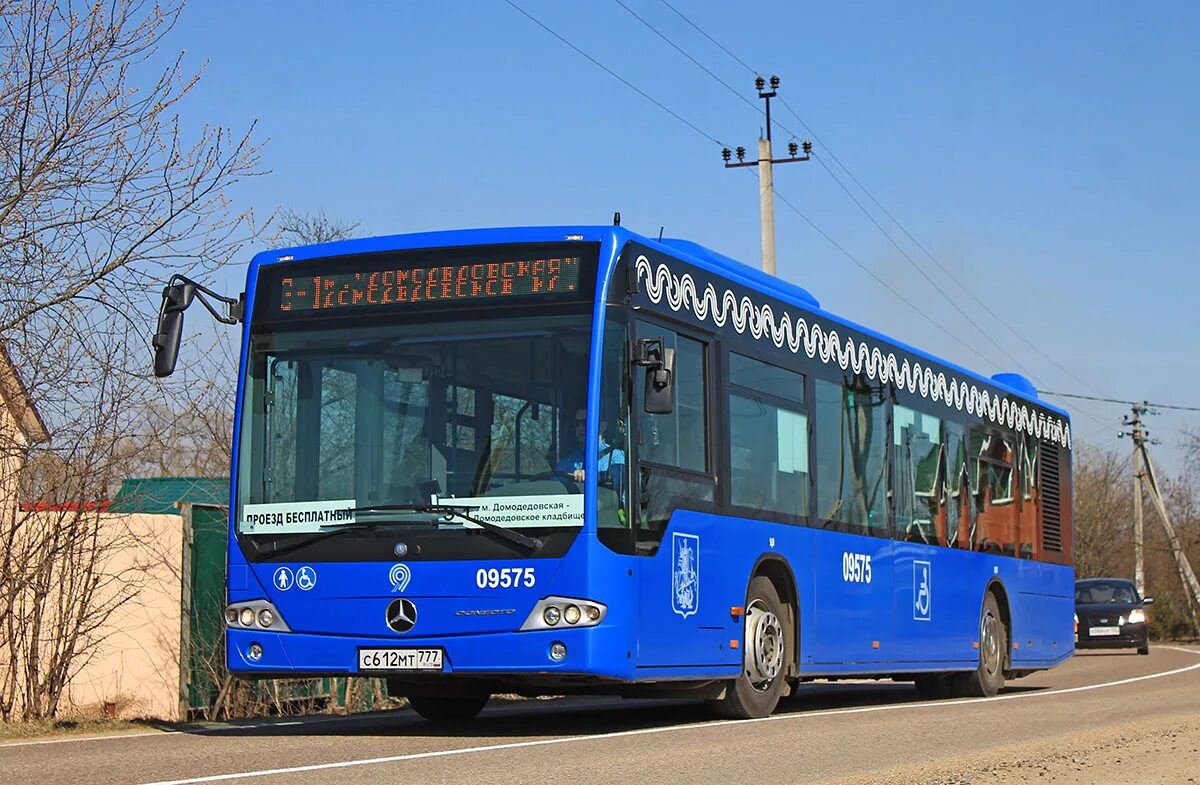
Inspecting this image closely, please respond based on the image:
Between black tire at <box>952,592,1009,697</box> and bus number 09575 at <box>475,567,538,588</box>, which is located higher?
bus number 09575 at <box>475,567,538,588</box>

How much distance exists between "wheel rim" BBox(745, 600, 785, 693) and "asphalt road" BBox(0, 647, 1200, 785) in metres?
0.35

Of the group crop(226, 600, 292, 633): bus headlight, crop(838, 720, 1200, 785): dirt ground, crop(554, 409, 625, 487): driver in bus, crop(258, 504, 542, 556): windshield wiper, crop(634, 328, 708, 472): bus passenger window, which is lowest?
crop(838, 720, 1200, 785): dirt ground

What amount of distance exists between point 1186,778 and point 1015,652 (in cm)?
1114

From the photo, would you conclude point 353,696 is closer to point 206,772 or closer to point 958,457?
point 958,457

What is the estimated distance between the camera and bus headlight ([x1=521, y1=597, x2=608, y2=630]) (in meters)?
11.4

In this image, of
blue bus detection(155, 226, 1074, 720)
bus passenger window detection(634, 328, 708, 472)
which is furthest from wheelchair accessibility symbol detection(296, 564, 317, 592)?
bus passenger window detection(634, 328, 708, 472)

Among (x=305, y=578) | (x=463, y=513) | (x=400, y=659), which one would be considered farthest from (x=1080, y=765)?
(x=305, y=578)

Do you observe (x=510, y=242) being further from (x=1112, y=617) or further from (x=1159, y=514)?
(x=1159, y=514)

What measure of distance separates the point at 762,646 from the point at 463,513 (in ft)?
11.2

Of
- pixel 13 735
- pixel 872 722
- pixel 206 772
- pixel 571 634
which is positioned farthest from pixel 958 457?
pixel 206 772

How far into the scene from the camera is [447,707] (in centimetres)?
1427

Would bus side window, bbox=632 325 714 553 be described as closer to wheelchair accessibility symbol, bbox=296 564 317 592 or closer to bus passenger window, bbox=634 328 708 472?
bus passenger window, bbox=634 328 708 472

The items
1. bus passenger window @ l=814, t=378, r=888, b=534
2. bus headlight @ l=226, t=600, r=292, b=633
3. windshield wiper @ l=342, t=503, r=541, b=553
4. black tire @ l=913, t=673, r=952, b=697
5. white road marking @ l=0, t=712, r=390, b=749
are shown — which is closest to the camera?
windshield wiper @ l=342, t=503, r=541, b=553

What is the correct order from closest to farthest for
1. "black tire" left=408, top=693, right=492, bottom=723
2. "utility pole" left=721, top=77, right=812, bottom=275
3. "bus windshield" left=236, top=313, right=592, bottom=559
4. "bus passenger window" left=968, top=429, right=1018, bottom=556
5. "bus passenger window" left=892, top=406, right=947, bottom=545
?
"bus windshield" left=236, top=313, right=592, bottom=559, "black tire" left=408, top=693, right=492, bottom=723, "bus passenger window" left=892, top=406, right=947, bottom=545, "bus passenger window" left=968, top=429, right=1018, bottom=556, "utility pole" left=721, top=77, right=812, bottom=275
